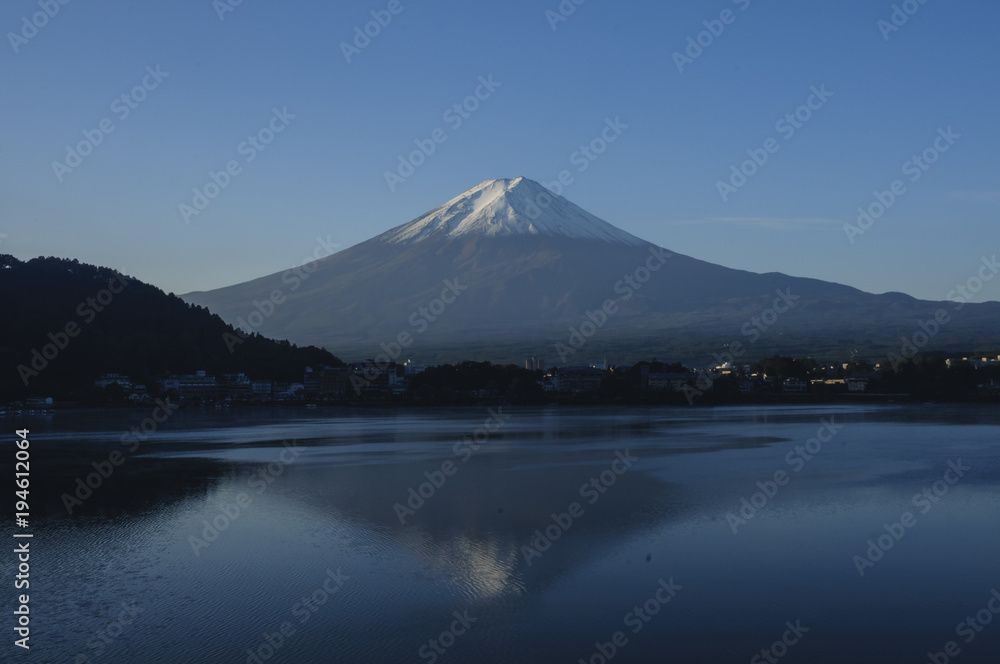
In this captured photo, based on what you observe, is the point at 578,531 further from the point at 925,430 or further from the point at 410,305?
the point at 410,305

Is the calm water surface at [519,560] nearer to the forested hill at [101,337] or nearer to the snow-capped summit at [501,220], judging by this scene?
the forested hill at [101,337]

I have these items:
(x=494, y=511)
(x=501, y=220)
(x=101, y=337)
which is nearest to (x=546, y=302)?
(x=501, y=220)

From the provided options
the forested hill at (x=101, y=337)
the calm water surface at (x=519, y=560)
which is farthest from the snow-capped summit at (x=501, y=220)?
the calm water surface at (x=519, y=560)

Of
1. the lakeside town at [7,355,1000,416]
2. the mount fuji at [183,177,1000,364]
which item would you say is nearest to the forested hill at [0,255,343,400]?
the lakeside town at [7,355,1000,416]

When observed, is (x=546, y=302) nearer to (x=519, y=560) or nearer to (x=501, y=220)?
(x=501, y=220)

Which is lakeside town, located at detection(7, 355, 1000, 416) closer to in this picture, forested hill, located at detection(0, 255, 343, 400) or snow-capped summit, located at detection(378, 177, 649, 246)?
forested hill, located at detection(0, 255, 343, 400)
